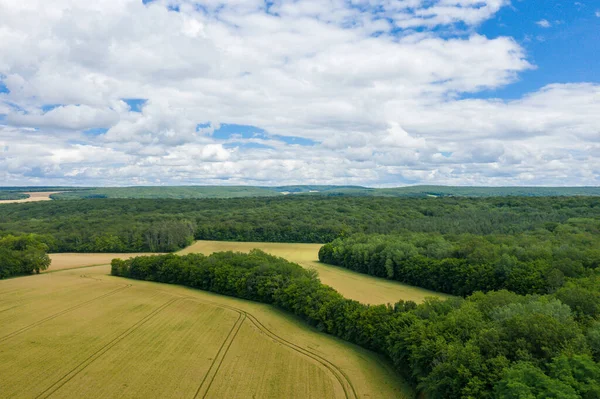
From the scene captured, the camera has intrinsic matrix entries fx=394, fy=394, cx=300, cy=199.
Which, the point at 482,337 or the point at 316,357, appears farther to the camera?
the point at 316,357

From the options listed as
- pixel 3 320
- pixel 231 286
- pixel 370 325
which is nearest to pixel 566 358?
pixel 370 325

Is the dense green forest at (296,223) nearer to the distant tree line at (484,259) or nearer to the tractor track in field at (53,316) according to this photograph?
the distant tree line at (484,259)

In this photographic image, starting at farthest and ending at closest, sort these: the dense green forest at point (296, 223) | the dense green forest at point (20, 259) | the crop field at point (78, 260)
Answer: the dense green forest at point (296, 223) < the crop field at point (78, 260) < the dense green forest at point (20, 259)

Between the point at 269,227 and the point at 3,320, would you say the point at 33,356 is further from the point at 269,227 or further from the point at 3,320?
the point at 269,227

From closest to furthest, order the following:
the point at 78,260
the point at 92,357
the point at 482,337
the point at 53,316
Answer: the point at 482,337 → the point at 92,357 → the point at 53,316 → the point at 78,260

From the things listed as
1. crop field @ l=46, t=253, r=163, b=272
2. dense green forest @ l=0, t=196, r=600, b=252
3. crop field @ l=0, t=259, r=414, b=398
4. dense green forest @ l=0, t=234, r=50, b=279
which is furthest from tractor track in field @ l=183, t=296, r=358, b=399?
dense green forest @ l=0, t=196, r=600, b=252

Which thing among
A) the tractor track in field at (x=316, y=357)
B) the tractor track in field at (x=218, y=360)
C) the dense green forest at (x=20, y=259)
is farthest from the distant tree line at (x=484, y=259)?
the dense green forest at (x=20, y=259)

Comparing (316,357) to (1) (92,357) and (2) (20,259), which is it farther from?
(2) (20,259)

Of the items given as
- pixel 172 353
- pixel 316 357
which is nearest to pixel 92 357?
pixel 172 353
